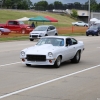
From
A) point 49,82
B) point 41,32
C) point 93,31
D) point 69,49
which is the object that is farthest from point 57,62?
point 93,31

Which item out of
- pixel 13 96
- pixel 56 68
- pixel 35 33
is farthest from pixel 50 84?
pixel 35 33

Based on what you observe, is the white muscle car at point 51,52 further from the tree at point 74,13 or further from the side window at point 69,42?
the tree at point 74,13

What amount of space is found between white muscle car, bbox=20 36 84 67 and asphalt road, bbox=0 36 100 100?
33 cm

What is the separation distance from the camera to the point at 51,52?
48.2ft

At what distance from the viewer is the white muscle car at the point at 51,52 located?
1473 centimetres

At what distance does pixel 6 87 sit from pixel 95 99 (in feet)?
9.43

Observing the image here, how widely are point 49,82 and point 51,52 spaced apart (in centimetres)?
329

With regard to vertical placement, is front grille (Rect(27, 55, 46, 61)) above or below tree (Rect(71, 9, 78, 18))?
above

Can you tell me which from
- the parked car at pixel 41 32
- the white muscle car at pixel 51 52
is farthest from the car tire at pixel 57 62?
the parked car at pixel 41 32

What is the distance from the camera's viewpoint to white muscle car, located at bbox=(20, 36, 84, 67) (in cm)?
1473

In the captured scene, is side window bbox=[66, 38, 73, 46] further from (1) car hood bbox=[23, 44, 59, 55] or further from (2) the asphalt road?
(1) car hood bbox=[23, 44, 59, 55]

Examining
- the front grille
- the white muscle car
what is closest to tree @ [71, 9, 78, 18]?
the white muscle car

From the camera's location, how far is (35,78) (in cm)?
1225

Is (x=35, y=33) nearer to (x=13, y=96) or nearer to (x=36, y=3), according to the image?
(x=13, y=96)
